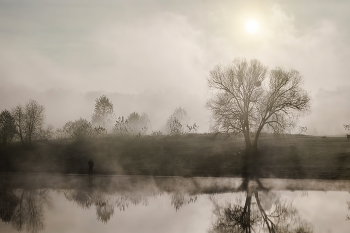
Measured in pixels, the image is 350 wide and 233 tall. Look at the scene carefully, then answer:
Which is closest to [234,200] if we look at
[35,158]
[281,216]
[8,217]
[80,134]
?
[281,216]

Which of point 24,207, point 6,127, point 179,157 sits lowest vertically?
point 24,207

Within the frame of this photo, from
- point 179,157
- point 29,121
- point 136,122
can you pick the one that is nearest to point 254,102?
point 179,157

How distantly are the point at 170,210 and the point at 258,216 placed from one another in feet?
17.5

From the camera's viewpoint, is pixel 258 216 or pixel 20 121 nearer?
pixel 258 216

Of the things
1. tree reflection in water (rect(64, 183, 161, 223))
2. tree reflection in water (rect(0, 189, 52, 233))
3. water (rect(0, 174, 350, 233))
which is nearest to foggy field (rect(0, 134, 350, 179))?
water (rect(0, 174, 350, 233))

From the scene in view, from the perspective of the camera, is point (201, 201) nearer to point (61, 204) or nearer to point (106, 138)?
point (61, 204)

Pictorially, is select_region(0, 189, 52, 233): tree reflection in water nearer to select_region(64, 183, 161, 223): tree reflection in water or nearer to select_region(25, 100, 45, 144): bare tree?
select_region(64, 183, 161, 223): tree reflection in water

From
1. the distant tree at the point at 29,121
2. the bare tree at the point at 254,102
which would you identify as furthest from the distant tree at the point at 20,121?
the bare tree at the point at 254,102

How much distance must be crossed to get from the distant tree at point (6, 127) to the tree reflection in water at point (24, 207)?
44.8 meters

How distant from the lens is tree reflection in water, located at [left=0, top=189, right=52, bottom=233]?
18062mm

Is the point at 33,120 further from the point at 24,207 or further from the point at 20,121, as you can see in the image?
the point at 24,207

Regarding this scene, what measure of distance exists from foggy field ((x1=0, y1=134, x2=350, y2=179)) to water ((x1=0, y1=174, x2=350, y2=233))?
629 inches

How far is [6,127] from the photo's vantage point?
72188 millimetres

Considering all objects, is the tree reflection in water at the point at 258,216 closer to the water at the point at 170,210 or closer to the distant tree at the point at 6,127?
the water at the point at 170,210
